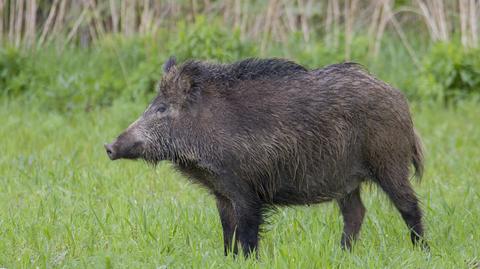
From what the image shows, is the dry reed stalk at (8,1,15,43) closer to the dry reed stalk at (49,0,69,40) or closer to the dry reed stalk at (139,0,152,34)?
the dry reed stalk at (49,0,69,40)

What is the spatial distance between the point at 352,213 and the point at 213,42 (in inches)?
183

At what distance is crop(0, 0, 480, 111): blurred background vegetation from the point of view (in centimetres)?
996

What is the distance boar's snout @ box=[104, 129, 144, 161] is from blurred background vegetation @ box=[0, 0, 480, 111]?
4553 mm

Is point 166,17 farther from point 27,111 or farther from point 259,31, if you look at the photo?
point 27,111

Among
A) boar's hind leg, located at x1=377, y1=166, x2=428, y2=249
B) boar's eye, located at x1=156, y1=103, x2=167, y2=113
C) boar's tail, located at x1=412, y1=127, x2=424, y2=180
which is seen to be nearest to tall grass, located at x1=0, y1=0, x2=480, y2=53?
boar's tail, located at x1=412, y1=127, x2=424, y2=180

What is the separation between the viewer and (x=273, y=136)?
5117 mm

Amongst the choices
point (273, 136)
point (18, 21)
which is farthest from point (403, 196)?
point (18, 21)

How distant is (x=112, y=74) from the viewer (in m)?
10.4

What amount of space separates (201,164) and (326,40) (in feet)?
19.2

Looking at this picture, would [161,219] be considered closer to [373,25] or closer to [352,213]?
[352,213]

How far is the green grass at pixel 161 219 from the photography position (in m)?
4.75

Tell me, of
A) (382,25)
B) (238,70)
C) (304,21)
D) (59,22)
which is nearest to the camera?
(238,70)

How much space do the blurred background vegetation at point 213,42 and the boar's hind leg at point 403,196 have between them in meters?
4.39

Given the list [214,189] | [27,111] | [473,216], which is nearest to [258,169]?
[214,189]
